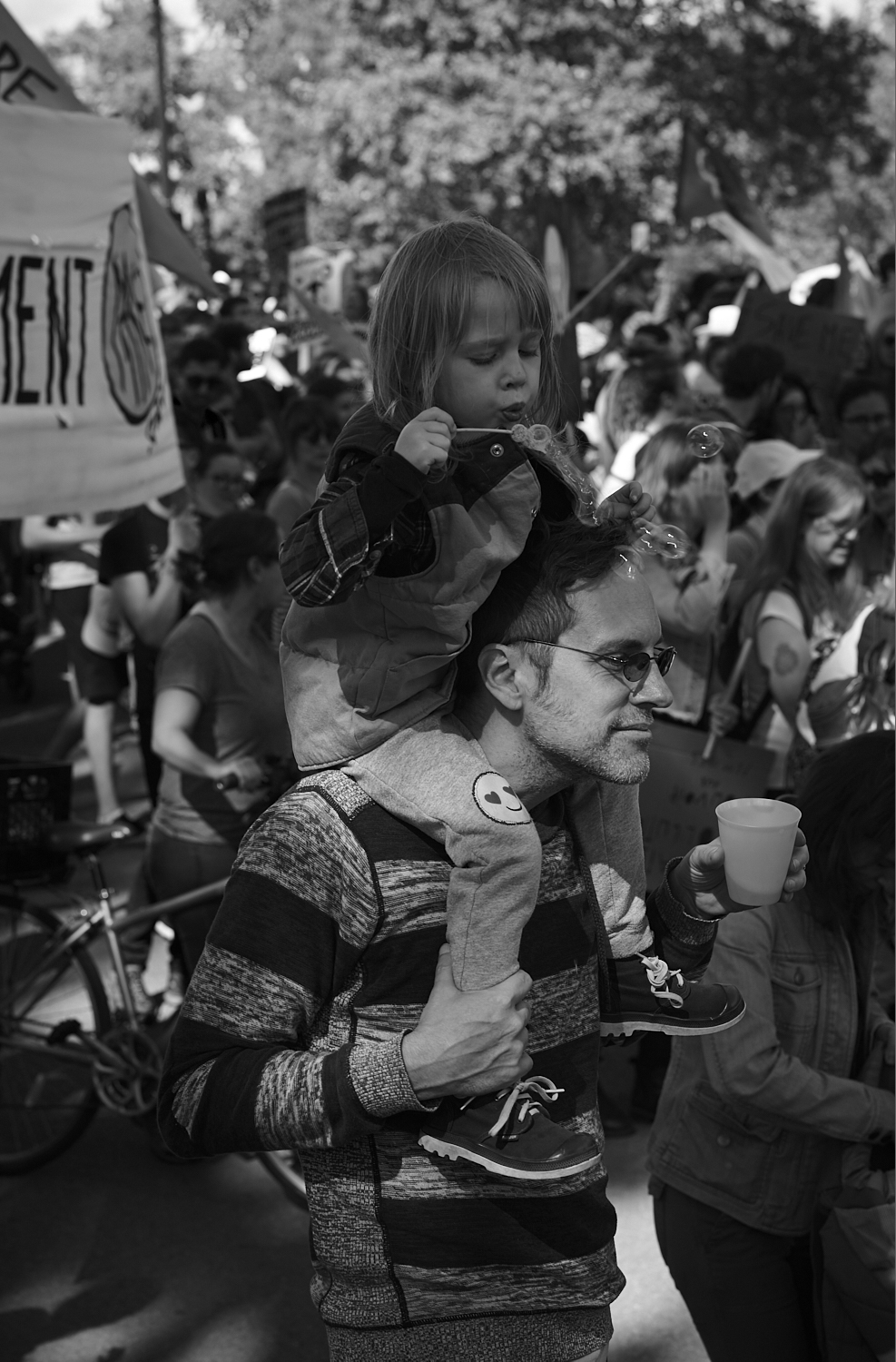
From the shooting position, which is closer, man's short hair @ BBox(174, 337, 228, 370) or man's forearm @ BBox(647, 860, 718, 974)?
man's forearm @ BBox(647, 860, 718, 974)

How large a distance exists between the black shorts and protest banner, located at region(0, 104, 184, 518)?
2.53 m

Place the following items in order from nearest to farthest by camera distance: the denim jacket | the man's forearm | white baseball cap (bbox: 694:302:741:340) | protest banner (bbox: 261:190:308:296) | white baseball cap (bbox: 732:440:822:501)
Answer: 1. the man's forearm
2. the denim jacket
3. white baseball cap (bbox: 732:440:822:501)
4. white baseball cap (bbox: 694:302:741:340)
5. protest banner (bbox: 261:190:308:296)

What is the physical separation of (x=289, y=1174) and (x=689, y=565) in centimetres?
219

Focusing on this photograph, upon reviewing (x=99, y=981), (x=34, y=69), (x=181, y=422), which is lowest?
(x=99, y=981)

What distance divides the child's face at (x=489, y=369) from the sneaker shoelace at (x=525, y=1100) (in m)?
0.83

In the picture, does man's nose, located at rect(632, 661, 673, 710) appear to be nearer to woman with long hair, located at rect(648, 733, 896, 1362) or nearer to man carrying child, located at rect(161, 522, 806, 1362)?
man carrying child, located at rect(161, 522, 806, 1362)

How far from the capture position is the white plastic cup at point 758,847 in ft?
5.81

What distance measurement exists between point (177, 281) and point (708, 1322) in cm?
1350

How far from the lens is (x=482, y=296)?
74.7 inches

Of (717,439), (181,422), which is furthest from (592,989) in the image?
(181,422)

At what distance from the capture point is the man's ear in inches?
70.9

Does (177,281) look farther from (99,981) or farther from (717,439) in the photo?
(717,439)

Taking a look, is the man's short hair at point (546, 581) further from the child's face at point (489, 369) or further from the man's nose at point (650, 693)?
the child's face at point (489, 369)

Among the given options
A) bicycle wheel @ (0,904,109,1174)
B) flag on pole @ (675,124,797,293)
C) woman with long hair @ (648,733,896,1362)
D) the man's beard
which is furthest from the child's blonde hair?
flag on pole @ (675,124,797,293)
